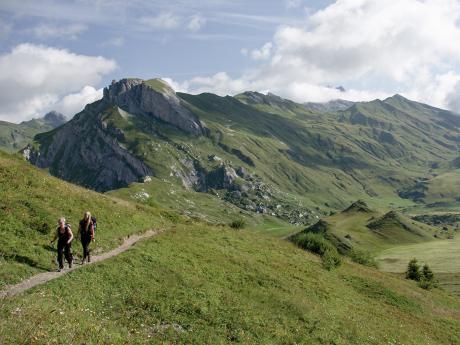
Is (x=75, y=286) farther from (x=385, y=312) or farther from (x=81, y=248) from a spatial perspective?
(x=385, y=312)

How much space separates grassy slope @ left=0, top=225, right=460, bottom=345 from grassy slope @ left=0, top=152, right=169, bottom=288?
3088 millimetres

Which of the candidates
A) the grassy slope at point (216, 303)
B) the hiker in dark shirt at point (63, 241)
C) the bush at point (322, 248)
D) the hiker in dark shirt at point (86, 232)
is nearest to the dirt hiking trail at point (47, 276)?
the hiker in dark shirt at point (63, 241)

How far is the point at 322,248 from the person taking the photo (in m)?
62.4

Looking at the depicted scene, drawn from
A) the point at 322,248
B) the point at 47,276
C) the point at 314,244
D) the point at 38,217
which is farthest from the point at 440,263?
the point at 47,276

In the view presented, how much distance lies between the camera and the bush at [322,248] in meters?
52.9

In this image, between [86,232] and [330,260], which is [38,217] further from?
[330,260]

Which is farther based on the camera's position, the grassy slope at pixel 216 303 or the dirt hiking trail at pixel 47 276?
the dirt hiking trail at pixel 47 276

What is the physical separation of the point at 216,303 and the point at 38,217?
16.2 metres

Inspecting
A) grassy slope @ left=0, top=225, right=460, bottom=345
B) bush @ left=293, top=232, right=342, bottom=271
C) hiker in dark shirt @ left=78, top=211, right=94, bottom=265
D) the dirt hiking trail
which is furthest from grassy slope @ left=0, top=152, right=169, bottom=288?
bush @ left=293, top=232, right=342, bottom=271

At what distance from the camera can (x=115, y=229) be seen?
41656mm

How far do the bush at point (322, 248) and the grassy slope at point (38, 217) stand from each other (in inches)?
797

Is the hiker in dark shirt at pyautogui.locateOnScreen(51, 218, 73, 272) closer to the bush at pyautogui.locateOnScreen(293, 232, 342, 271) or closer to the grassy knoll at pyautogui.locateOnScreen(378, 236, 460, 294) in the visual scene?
the bush at pyautogui.locateOnScreen(293, 232, 342, 271)

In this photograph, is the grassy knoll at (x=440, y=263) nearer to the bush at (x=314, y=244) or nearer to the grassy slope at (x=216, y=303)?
the bush at (x=314, y=244)

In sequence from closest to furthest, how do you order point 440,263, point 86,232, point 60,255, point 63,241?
point 60,255 < point 63,241 < point 86,232 < point 440,263
